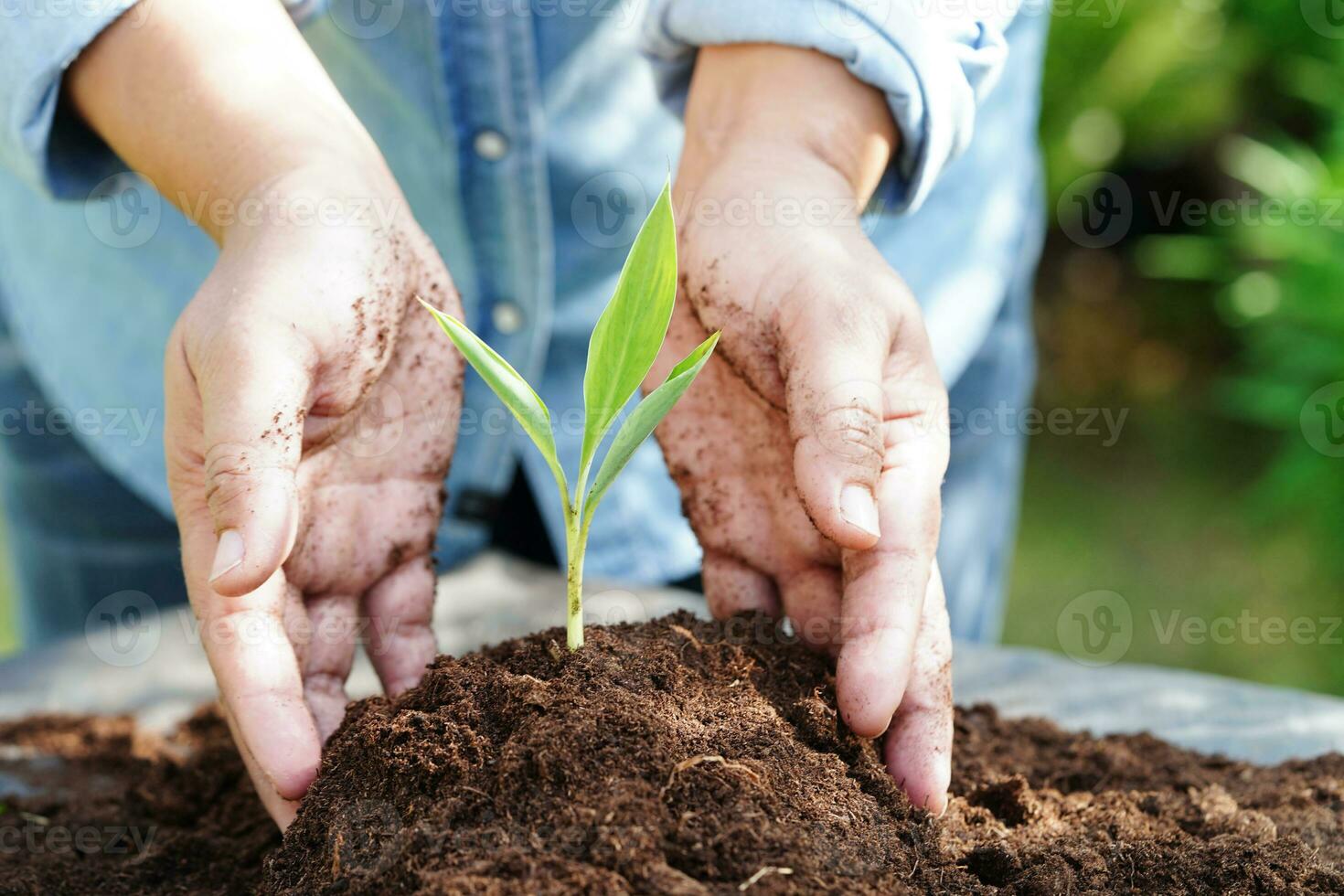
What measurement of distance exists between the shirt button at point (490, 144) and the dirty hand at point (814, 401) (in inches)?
11.5

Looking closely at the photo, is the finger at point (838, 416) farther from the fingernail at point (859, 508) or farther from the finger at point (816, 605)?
the finger at point (816, 605)

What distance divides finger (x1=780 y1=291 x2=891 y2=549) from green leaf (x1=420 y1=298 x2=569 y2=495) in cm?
26

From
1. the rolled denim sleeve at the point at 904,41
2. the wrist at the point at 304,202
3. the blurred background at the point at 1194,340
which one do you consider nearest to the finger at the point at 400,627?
the wrist at the point at 304,202

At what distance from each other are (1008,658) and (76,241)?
170cm

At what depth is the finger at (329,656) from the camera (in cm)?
129

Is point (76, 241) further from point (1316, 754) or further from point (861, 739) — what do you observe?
point (1316, 754)

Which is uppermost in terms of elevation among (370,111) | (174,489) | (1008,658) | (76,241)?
(370,111)

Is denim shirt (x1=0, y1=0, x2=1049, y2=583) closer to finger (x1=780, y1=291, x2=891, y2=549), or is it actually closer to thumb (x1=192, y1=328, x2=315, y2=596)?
finger (x1=780, y1=291, x2=891, y2=549)

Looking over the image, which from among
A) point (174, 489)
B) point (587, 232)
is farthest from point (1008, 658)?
point (174, 489)

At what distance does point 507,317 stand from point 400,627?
59 centimetres

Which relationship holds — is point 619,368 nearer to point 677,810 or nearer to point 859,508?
point 859,508

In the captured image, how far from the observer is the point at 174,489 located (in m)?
1.23

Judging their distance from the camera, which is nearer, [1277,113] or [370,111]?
[370,111]

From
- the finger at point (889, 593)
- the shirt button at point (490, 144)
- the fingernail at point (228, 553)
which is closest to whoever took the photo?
the fingernail at point (228, 553)
